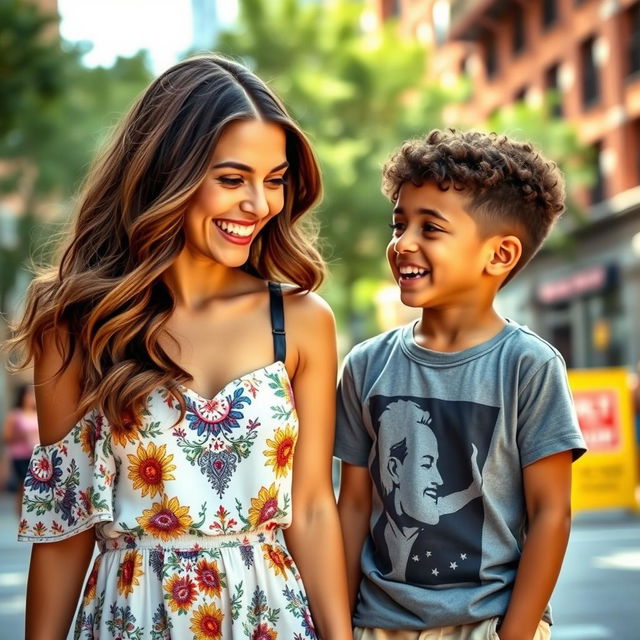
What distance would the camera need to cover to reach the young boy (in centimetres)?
257

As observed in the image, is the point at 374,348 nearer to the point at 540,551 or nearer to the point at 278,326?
the point at 278,326

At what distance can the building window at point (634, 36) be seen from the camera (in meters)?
26.5

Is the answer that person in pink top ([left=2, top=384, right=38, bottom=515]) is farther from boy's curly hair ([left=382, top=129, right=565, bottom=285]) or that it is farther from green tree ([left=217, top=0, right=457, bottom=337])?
green tree ([left=217, top=0, right=457, bottom=337])

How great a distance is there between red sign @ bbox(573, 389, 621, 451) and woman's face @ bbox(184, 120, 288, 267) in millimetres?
11501

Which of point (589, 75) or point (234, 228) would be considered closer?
point (234, 228)

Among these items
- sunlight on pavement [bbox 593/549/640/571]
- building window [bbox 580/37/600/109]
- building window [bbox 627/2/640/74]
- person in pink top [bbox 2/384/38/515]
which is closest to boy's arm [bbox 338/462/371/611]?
sunlight on pavement [bbox 593/549/640/571]

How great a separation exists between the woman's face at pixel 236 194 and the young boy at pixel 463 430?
32 centimetres

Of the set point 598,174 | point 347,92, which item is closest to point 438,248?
point 347,92

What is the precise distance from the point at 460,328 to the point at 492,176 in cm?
36

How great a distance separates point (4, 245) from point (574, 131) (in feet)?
43.3

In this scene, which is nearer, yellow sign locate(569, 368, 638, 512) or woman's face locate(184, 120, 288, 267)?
woman's face locate(184, 120, 288, 267)

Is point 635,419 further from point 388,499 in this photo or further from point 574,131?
point 574,131

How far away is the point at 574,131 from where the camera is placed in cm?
2727

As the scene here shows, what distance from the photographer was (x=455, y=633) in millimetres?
2598
